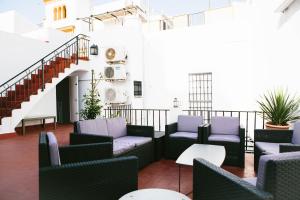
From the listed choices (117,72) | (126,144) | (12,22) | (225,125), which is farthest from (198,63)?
(12,22)

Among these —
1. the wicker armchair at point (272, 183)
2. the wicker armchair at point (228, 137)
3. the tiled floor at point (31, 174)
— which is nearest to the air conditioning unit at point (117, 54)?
the tiled floor at point (31, 174)

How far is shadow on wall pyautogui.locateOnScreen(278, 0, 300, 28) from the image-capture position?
4.02 meters

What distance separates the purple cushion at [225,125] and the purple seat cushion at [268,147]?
0.63 metres

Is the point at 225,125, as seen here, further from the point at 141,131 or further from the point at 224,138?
the point at 141,131

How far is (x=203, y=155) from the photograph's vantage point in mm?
2688

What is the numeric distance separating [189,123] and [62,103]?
6943 millimetres

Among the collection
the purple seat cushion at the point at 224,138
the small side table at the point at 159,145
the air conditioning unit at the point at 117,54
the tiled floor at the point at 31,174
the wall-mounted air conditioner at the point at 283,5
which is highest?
the wall-mounted air conditioner at the point at 283,5

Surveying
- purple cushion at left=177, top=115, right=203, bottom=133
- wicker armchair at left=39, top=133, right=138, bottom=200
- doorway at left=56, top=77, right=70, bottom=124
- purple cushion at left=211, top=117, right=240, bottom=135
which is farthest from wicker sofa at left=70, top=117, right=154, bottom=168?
doorway at left=56, top=77, right=70, bottom=124

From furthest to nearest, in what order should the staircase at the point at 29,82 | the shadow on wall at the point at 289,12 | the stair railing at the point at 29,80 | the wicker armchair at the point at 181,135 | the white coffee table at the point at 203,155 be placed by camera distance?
the stair railing at the point at 29,80 < the staircase at the point at 29,82 < the shadow on wall at the point at 289,12 < the wicker armchair at the point at 181,135 < the white coffee table at the point at 203,155

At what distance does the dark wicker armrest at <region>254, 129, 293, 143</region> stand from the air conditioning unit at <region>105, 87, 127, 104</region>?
5.45 meters

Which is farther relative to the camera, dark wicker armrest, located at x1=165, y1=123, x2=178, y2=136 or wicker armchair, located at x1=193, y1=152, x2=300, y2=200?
dark wicker armrest, located at x1=165, y1=123, x2=178, y2=136

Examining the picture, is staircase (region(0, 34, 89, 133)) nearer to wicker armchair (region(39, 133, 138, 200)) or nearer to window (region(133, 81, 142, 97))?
window (region(133, 81, 142, 97))

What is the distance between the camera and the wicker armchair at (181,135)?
3.92 m

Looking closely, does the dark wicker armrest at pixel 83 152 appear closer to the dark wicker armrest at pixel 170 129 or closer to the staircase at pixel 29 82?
the dark wicker armrest at pixel 170 129
